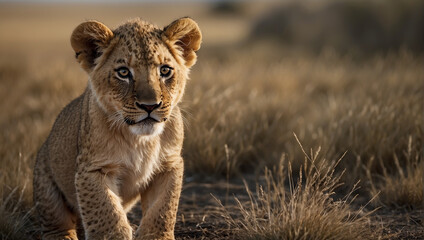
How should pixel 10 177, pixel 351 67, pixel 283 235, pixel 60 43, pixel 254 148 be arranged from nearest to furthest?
pixel 283 235 < pixel 10 177 < pixel 254 148 < pixel 351 67 < pixel 60 43

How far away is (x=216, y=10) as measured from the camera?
48312mm

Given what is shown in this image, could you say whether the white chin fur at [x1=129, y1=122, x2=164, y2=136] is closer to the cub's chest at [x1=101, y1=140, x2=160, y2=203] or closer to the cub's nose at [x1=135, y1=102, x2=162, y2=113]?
the cub's nose at [x1=135, y1=102, x2=162, y2=113]

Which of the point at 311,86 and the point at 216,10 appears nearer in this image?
the point at 311,86

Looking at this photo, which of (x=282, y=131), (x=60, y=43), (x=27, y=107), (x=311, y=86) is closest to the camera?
(x=282, y=131)

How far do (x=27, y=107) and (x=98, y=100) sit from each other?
4.77 metres

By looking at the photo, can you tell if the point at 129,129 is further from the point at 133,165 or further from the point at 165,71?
the point at 165,71

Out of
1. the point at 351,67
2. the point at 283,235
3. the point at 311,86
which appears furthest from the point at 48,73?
the point at 283,235

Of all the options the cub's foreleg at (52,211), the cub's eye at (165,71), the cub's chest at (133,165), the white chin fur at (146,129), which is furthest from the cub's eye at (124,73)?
the cub's foreleg at (52,211)

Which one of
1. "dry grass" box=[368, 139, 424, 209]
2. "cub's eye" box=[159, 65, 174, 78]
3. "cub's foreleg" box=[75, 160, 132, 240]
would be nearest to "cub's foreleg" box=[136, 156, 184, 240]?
"cub's foreleg" box=[75, 160, 132, 240]

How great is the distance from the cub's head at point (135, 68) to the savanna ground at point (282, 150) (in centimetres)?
Result: 53

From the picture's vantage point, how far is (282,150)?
233 inches

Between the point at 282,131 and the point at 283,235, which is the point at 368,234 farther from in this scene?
the point at 282,131

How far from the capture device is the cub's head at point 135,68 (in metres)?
3.29

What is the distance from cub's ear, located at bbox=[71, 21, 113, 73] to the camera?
347cm
